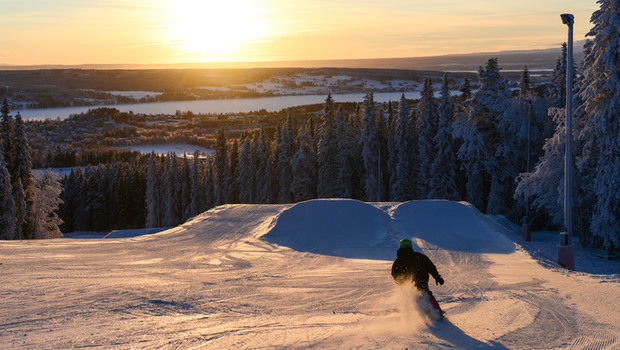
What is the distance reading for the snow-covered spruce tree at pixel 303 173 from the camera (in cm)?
6231

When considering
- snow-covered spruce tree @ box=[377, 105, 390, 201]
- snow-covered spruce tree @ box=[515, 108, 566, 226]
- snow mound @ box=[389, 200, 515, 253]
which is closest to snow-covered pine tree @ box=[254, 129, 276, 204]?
snow-covered spruce tree @ box=[377, 105, 390, 201]

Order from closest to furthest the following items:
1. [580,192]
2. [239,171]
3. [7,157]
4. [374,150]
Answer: [580,192] < [7,157] < [374,150] < [239,171]

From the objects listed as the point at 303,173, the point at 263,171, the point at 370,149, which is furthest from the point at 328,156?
the point at 263,171

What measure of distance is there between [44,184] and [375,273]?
4423 cm

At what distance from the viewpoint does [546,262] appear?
18.3 m

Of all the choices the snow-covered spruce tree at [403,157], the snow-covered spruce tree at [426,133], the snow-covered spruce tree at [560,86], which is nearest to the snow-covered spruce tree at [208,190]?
the snow-covered spruce tree at [403,157]

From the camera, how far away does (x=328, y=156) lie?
60.8 metres

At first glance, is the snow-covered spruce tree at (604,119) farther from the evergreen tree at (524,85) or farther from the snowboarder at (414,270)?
the snowboarder at (414,270)

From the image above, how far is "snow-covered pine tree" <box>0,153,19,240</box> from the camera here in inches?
1587

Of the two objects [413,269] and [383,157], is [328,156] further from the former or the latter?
[413,269]

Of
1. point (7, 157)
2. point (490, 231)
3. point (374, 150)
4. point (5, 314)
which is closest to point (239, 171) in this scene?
point (374, 150)

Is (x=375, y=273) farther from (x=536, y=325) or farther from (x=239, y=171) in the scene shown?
(x=239, y=171)

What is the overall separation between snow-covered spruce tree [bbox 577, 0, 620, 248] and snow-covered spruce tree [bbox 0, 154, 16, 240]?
37969mm

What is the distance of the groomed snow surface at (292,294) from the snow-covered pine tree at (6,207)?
22.7 m
